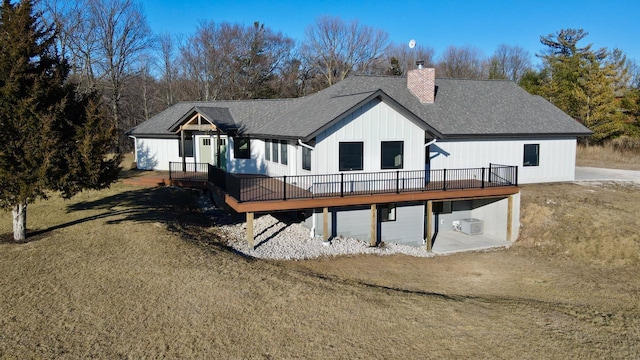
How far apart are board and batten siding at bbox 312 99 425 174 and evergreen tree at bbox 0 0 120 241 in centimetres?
727

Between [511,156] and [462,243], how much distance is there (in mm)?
5859

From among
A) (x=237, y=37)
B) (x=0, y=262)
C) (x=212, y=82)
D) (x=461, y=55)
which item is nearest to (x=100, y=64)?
(x=212, y=82)

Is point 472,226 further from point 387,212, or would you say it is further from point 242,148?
point 242,148

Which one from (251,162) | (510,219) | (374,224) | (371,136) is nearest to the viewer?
(374,224)

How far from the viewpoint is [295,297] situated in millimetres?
10375

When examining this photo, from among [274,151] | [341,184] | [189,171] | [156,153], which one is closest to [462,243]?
[341,184]

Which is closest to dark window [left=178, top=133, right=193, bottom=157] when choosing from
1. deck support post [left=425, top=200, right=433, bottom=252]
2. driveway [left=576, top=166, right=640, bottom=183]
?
deck support post [left=425, top=200, right=433, bottom=252]

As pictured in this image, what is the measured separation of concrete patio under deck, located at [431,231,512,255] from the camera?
717 inches

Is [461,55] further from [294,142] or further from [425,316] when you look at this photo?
[425,316]

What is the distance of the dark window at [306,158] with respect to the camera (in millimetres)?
17438

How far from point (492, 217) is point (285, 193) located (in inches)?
408

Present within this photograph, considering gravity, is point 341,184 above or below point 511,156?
below

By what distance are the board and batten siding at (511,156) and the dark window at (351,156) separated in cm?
477

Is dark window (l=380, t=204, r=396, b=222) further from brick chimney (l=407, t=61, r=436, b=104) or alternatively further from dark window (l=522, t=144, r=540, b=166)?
dark window (l=522, t=144, r=540, b=166)
